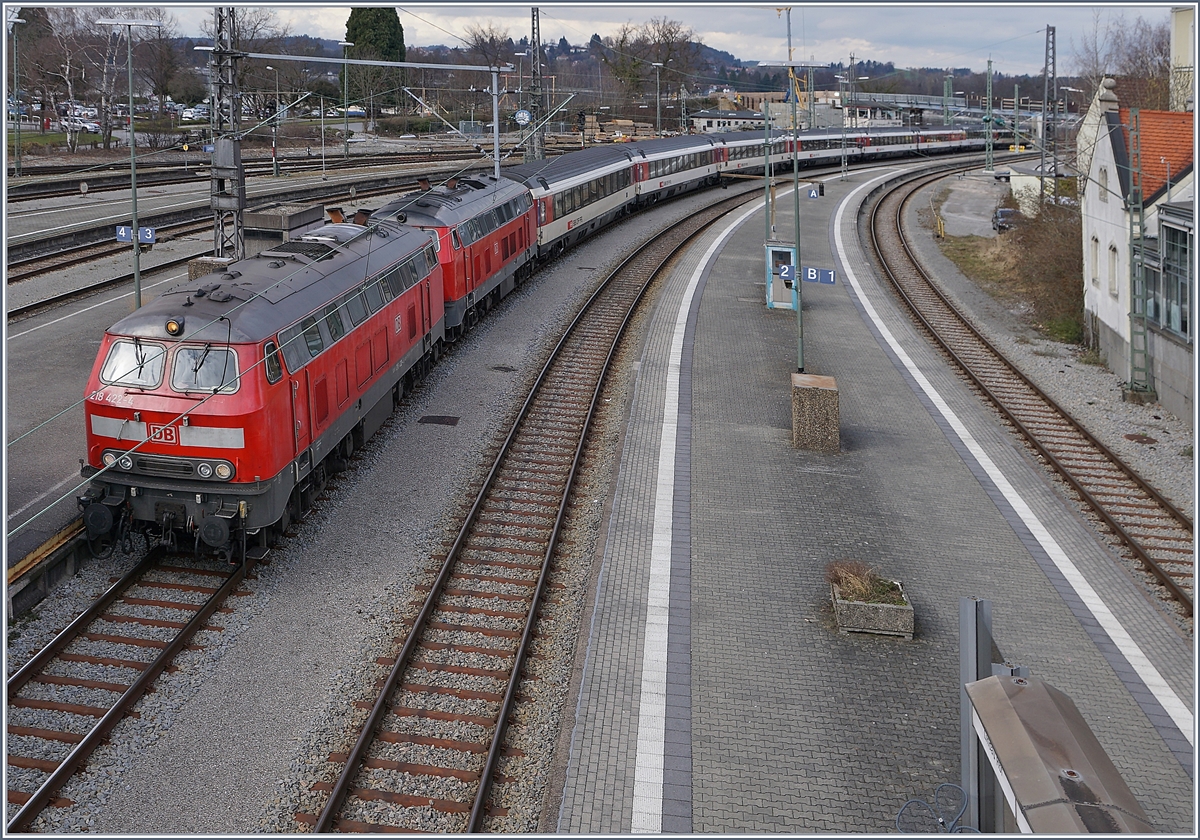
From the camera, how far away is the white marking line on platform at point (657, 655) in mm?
10281

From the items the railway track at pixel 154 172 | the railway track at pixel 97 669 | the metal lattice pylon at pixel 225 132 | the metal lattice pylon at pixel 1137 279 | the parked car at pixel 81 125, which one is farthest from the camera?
the parked car at pixel 81 125

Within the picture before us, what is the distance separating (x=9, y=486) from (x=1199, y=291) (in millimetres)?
20861

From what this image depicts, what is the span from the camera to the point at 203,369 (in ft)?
46.6

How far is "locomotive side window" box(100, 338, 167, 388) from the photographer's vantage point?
14.3 m

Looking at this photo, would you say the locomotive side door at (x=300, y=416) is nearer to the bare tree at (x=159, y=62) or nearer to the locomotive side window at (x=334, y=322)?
the locomotive side window at (x=334, y=322)

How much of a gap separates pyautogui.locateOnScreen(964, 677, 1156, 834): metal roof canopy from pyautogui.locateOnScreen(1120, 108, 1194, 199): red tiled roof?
19.8m

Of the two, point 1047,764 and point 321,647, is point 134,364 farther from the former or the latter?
point 1047,764

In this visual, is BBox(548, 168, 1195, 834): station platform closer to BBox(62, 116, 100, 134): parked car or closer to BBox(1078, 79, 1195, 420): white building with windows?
BBox(1078, 79, 1195, 420): white building with windows

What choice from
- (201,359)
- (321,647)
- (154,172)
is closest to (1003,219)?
(154,172)

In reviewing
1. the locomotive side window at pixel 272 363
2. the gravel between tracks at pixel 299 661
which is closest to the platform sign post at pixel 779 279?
the gravel between tracks at pixel 299 661

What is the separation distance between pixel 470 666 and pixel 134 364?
241 inches

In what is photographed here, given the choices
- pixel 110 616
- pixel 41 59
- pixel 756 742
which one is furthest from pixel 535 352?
pixel 41 59

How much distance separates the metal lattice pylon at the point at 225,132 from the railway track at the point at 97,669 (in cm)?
1165

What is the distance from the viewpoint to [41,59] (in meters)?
72.4
